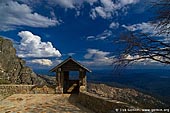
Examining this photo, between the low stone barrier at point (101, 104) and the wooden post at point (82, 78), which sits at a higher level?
the wooden post at point (82, 78)

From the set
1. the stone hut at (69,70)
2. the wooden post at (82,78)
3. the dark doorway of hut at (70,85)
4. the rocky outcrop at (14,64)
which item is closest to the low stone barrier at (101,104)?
the wooden post at (82,78)

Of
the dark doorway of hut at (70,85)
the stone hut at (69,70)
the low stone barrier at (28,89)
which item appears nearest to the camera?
the stone hut at (69,70)

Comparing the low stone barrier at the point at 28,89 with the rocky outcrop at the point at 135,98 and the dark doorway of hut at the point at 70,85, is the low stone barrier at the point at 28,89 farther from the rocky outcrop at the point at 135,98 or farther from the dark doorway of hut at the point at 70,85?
the rocky outcrop at the point at 135,98

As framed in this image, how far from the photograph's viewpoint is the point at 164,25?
27.8ft

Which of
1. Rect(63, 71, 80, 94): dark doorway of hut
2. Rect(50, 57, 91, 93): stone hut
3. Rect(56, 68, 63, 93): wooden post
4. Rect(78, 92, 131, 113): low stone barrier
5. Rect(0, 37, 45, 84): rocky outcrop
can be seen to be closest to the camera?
Rect(78, 92, 131, 113): low stone barrier

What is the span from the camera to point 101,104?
34.8 feet

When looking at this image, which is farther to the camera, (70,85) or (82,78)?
(70,85)

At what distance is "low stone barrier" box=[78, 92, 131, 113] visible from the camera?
28.9 feet

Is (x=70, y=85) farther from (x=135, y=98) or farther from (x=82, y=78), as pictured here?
(x=135, y=98)

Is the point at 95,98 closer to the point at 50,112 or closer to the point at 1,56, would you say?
the point at 50,112

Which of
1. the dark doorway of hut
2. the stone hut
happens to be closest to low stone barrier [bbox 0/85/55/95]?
the stone hut

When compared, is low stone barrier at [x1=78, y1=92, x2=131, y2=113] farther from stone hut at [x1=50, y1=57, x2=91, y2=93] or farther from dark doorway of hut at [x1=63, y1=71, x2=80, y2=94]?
dark doorway of hut at [x1=63, y1=71, x2=80, y2=94]

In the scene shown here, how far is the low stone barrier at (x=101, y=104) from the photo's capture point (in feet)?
28.9

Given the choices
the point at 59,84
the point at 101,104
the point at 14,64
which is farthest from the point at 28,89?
the point at 14,64
